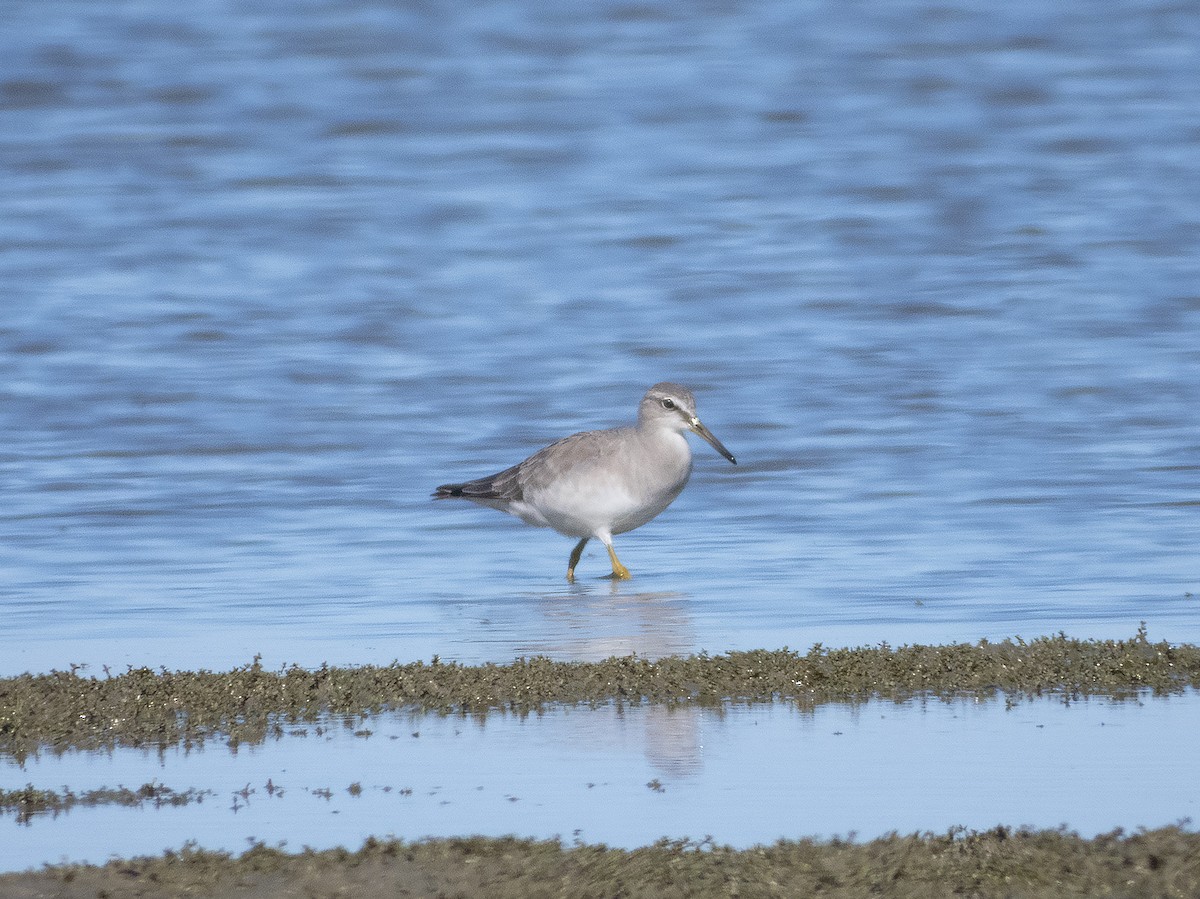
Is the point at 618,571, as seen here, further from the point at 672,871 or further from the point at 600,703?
the point at 672,871

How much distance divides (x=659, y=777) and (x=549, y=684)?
128 cm

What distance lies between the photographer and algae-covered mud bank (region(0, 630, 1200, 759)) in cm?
682

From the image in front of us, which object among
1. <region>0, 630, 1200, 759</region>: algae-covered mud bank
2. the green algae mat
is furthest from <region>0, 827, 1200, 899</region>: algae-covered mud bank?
<region>0, 630, 1200, 759</region>: algae-covered mud bank

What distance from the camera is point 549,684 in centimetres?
728

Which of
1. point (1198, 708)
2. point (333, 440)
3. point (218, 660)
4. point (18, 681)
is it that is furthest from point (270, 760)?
point (333, 440)

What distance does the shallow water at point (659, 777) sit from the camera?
5.53 m

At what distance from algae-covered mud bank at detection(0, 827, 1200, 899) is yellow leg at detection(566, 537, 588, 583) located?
20.2ft

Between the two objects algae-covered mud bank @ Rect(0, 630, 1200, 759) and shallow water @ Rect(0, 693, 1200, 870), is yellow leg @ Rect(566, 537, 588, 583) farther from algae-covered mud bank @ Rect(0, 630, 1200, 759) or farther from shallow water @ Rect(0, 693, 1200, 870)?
shallow water @ Rect(0, 693, 1200, 870)

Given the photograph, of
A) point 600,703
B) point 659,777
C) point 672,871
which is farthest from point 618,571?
point 672,871

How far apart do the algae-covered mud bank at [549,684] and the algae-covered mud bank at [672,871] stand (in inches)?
62.4

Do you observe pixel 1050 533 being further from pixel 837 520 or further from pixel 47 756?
pixel 47 756

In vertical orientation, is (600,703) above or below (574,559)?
below

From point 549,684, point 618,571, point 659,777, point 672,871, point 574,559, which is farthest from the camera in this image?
point 574,559

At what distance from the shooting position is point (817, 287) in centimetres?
1992
